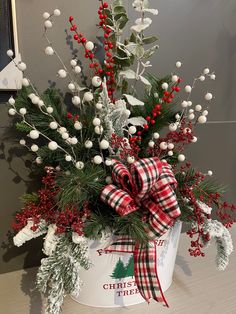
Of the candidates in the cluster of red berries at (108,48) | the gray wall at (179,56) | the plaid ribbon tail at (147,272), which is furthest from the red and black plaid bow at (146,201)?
the gray wall at (179,56)

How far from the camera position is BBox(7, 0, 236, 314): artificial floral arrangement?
487 millimetres

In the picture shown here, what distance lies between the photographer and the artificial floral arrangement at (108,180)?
487 millimetres

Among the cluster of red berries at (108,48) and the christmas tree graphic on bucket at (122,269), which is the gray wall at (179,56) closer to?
the cluster of red berries at (108,48)

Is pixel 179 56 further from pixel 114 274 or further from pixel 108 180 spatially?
pixel 114 274

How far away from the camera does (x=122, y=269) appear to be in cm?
55

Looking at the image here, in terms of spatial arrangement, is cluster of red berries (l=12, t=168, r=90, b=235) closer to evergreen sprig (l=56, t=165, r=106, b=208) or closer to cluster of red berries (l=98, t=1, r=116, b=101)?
evergreen sprig (l=56, t=165, r=106, b=208)

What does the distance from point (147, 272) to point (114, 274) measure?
0.07m

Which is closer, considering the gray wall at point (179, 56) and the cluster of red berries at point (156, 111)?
the cluster of red berries at point (156, 111)

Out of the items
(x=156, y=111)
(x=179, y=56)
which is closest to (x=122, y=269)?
(x=156, y=111)

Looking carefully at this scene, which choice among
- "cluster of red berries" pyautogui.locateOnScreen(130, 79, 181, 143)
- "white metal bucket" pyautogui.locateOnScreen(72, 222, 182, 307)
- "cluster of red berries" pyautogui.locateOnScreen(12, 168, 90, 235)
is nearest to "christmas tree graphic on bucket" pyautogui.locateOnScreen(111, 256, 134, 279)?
"white metal bucket" pyautogui.locateOnScreen(72, 222, 182, 307)

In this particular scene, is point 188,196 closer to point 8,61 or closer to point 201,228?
point 201,228

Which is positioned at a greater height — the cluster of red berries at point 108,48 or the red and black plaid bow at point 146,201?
the cluster of red berries at point 108,48

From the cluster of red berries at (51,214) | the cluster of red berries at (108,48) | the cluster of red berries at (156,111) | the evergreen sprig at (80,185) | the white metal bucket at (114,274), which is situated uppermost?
the cluster of red berries at (108,48)

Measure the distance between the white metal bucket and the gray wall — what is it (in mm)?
219
